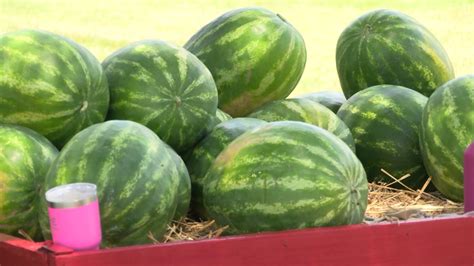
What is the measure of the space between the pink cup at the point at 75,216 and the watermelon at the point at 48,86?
72cm

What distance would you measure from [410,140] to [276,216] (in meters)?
1.15

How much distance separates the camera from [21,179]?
2662mm

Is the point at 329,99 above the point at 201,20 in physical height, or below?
above

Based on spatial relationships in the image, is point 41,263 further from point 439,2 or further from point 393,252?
point 439,2

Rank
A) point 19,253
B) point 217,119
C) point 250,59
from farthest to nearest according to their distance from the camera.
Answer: point 250,59
point 217,119
point 19,253

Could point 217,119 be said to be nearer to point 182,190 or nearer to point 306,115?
point 306,115

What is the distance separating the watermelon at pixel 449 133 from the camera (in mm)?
3102

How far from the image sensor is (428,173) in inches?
130

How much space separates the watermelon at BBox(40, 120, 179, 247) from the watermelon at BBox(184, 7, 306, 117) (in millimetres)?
1088

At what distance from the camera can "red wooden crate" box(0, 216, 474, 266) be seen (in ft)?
7.18

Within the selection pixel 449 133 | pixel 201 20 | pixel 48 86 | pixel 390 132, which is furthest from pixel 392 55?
pixel 201 20

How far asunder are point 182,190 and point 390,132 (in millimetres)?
1011

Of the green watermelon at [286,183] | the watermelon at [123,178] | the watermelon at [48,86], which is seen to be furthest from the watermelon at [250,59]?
the watermelon at [123,178]

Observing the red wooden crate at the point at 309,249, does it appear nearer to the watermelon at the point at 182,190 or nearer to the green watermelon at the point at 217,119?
the watermelon at the point at 182,190
